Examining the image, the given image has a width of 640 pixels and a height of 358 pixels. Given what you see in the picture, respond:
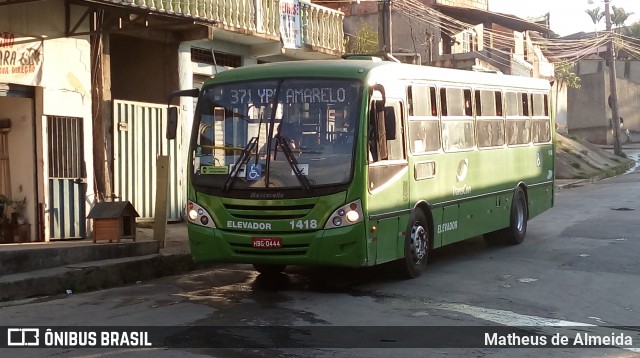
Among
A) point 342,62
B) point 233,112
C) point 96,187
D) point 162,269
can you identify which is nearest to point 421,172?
point 342,62

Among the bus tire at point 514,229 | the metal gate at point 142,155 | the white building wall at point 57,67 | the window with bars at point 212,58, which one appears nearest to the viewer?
the white building wall at point 57,67

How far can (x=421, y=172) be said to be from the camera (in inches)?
426

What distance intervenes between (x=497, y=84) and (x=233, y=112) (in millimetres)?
5501

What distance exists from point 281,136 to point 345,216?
119 centimetres

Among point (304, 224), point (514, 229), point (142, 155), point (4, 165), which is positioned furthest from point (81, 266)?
point (514, 229)

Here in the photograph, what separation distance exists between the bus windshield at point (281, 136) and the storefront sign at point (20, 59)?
4037 millimetres

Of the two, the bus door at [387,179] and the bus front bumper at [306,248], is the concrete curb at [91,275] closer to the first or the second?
the bus front bumper at [306,248]

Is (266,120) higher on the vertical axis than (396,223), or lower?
higher

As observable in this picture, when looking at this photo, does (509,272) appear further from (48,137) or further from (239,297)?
(48,137)

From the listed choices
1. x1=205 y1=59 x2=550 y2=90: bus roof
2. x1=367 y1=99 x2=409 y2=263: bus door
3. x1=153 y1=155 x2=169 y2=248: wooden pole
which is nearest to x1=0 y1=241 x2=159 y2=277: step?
x1=153 y1=155 x2=169 y2=248: wooden pole

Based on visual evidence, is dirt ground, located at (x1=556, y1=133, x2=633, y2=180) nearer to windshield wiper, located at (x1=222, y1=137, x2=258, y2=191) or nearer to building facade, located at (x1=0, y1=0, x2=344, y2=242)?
building facade, located at (x1=0, y1=0, x2=344, y2=242)

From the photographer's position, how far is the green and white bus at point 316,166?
30.3 ft

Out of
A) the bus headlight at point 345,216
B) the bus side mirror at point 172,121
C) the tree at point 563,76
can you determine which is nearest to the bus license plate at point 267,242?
the bus headlight at point 345,216

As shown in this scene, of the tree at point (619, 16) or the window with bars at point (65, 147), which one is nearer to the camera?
the window with bars at point (65, 147)
